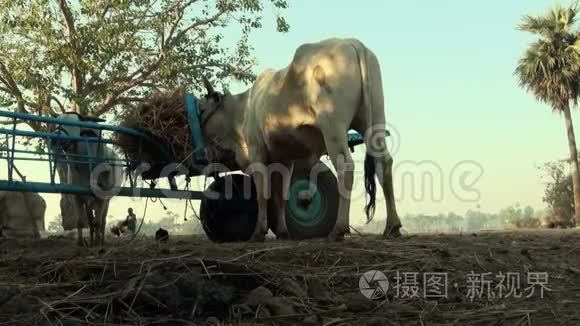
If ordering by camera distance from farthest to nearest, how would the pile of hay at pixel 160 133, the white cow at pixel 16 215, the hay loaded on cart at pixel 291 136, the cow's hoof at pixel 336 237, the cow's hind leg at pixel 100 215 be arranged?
the white cow at pixel 16 215 < the cow's hind leg at pixel 100 215 < the pile of hay at pixel 160 133 < the hay loaded on cart at pixel 291 136 < the cow's hoof at pixel 336 237

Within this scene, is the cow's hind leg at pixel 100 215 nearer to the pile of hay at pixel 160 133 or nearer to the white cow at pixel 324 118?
the pile of hay at pixel 160 133

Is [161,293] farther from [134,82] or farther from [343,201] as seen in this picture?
[134,82]

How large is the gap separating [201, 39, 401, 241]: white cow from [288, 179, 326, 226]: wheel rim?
1.96ft

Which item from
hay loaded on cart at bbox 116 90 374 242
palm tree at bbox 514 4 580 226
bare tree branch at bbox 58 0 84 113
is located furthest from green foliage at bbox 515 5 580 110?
hay loaded on cart at bbox 116 90 374 242

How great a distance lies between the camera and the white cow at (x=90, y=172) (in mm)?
7299

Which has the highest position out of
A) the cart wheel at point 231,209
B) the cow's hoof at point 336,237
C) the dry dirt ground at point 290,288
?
the cart wheel at point 231,209

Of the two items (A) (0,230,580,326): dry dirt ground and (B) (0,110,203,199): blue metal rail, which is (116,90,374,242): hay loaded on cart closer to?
(B) (0,110,203,199): blue metal rail

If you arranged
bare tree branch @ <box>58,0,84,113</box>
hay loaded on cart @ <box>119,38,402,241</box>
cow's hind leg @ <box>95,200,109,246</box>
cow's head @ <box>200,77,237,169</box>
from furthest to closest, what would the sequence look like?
bare tree branch @ <box>58,0,84,113</box>
cow's hind leg @ <box>95,200,109,246</box>
cow's head @ <box>200,77,237,169</box>
hay loaded on cart @ <box>119,38,402,241</box>

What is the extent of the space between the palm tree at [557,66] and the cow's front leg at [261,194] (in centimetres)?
2152

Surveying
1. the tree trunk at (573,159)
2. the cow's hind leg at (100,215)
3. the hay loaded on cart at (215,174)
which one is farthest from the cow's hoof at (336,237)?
the tree trunk at (573,159)

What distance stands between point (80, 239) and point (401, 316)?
5749 mm

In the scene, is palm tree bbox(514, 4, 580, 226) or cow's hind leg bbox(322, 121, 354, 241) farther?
palm tree bbox(514, 4, 580, 226)

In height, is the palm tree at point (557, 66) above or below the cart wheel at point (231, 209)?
above

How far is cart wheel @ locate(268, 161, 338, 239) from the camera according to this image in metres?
7.63
